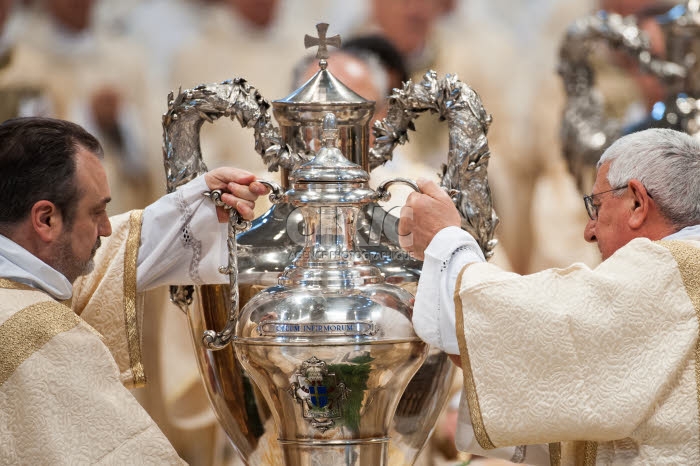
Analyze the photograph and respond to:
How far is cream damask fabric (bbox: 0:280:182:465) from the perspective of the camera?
2.25 m

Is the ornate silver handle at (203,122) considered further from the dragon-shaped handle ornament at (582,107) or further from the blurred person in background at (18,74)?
the blurred person in background at (18,74)

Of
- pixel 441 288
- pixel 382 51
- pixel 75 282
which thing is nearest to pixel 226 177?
pixel 75 282

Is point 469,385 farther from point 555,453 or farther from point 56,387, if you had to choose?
point 56,387

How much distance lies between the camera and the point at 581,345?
2.28 metres

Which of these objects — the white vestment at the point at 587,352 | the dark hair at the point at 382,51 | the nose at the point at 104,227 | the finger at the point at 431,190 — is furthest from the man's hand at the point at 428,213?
the dark hair at the point at 382,51

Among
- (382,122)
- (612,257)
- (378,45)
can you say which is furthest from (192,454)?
(612,257)

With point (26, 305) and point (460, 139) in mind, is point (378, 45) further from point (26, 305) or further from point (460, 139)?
point (26, 305)

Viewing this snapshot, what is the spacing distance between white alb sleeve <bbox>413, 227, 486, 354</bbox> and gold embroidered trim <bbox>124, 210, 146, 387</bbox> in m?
0.71

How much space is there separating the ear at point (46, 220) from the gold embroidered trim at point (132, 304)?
1.11 ft

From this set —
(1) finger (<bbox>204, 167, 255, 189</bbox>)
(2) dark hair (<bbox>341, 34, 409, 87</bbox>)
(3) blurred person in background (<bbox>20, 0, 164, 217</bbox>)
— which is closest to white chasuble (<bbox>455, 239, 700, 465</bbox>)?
(1) finger (<bbox>204, 167, 255, 189</bbox>)

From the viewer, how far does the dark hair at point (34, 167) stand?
2412mm

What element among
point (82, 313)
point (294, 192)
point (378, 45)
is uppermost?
point (378, 45)

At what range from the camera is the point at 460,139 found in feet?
8.93

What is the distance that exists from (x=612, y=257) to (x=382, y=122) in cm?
66
